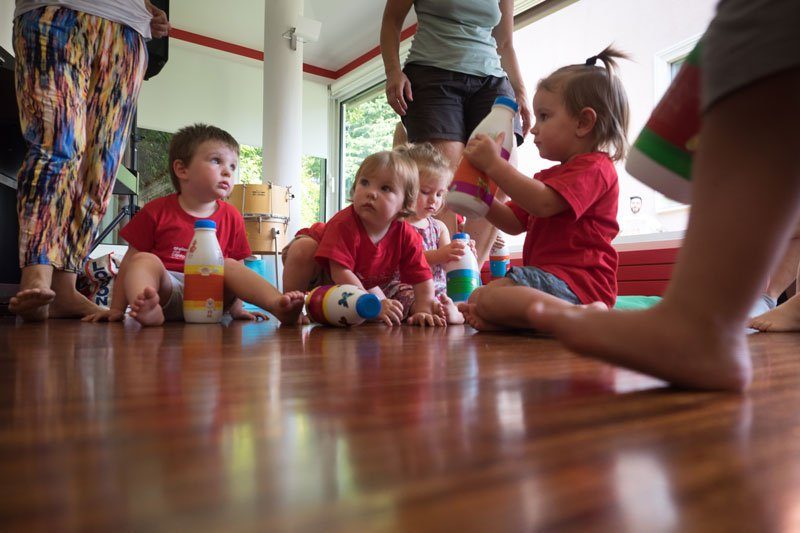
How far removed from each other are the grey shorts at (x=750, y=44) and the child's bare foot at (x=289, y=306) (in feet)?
3.41

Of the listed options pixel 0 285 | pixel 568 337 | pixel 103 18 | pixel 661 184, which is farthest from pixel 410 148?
pixel 0 285

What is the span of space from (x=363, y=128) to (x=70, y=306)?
5647 mm

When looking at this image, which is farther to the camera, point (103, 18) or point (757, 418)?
point (103, 18)

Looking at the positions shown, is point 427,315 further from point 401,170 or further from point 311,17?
point 311,17

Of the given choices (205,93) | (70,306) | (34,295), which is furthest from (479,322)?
(205,93)

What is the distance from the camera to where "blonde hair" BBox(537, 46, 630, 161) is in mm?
1401

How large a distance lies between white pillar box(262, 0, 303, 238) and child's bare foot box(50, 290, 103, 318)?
11.0ft

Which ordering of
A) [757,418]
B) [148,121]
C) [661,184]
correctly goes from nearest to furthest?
[757,418], [661,184], [148,121]

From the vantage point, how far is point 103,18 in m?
1.62

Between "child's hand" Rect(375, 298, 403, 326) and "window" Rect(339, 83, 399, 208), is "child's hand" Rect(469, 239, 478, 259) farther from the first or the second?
"window" Rect(339, 83, 399, 208)

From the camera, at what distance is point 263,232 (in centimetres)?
471

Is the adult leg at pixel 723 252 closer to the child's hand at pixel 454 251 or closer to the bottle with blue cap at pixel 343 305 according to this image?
the bottle with blue cap at pixel 343 305

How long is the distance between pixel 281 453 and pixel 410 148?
1.57 m

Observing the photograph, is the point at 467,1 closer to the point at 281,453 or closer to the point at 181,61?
the point at 281,453
